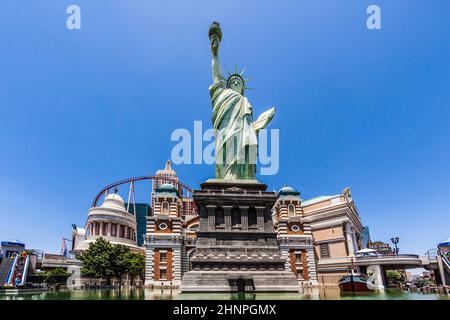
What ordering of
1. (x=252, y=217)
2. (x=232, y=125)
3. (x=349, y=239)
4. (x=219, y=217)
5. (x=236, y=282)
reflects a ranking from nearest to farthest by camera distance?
(x=236, y=282) < (x=219, y=217) < (x=252, y=217) < (x=232, y=125) < (x=349, y=239)

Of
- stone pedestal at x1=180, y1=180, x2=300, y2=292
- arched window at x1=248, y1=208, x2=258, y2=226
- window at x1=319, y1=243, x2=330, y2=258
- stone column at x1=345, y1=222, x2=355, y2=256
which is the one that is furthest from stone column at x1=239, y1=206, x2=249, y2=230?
window at x1=319, y1=243, x2=330, y2=258

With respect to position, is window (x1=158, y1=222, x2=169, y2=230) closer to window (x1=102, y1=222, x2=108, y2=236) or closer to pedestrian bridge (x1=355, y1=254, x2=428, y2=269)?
window (x1=102, y1=222, x2=108, y2=236)

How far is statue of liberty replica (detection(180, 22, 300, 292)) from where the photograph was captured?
25.3 meters

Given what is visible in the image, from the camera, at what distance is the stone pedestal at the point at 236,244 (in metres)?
25.1

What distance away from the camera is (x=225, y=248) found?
91.7 feet

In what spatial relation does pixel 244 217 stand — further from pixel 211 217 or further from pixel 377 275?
→ pixel 377 275

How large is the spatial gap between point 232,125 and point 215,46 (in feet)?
38.2

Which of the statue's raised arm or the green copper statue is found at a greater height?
the statue's raised arm

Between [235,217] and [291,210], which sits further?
[291,210]

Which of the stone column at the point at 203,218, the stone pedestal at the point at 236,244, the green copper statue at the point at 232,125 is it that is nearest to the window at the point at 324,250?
the green copper statue at the point at 232,125

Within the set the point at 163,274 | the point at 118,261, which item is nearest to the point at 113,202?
the point at 118,261

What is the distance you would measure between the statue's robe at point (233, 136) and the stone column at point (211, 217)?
21.2ft

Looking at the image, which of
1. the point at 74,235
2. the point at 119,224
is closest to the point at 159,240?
the point at 119,224

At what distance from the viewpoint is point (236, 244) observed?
28547mm
